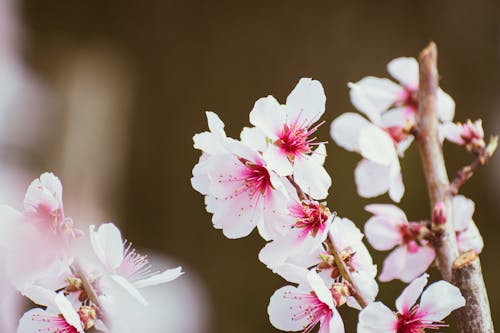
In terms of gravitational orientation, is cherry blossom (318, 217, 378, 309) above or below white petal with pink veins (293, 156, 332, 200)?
below

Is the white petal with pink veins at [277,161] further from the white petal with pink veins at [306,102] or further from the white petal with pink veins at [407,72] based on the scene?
the white petal with pink veins at [407,72]

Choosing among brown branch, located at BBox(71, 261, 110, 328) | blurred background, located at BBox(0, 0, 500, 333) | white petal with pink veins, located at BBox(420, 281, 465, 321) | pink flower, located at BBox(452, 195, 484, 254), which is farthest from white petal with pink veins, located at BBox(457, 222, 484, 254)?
blurred background, located at BBox(0, 0, 500, 333)

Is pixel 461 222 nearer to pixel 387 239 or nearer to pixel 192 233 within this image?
pixel 387 239

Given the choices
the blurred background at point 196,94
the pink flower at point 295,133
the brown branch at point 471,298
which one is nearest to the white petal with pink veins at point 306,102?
the pink flower at point 295,133

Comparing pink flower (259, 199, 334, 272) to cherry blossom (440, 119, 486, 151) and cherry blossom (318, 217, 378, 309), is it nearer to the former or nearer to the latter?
cherry blossom (318, 217, 378, 309)

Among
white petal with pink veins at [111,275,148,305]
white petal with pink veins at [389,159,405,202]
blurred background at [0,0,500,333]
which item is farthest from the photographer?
blurred background at [0,0,500,333]

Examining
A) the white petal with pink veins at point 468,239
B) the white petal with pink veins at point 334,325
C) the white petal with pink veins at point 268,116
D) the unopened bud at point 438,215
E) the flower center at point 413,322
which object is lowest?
the flower center at point 413,322

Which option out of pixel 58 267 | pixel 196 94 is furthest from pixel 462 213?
pixel 196 94
